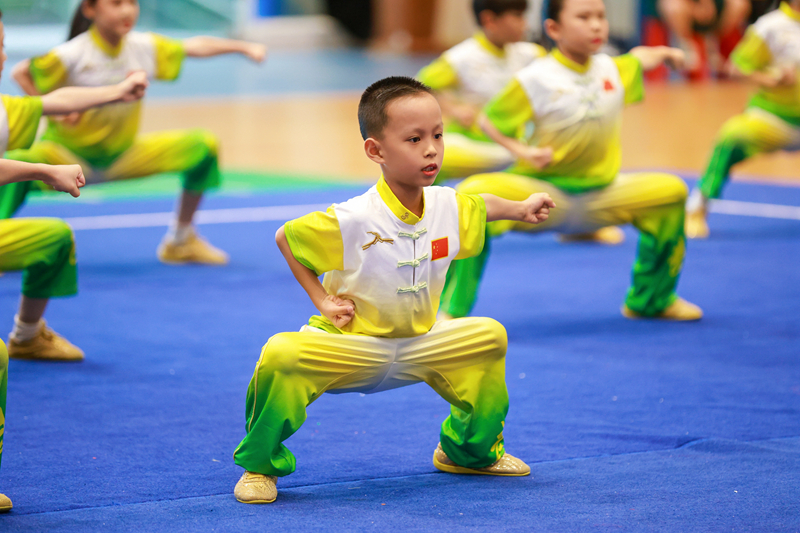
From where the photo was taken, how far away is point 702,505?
2.55m

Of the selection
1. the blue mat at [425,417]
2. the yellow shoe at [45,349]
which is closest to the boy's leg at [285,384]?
the blue mat at [425,417]

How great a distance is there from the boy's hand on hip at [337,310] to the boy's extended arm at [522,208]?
1.50 ft

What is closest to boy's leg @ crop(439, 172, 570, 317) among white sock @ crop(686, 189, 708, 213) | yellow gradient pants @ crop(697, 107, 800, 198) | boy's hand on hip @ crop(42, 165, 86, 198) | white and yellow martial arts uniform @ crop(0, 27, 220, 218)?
white and yellow martial arts uniform @ crop(0, 27, 220, 218)

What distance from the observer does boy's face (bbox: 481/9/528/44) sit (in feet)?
19.0

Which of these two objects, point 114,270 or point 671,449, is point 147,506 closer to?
point 671,449

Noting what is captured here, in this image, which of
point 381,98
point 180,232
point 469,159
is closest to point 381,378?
point 381,98

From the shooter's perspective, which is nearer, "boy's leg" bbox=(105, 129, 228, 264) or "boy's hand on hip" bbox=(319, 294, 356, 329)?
"boy's hand on hip" bbox=(319, 294, 356, 329)

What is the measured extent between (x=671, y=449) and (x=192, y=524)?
137 cm

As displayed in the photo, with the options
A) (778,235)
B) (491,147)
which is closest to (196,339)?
(491,147)

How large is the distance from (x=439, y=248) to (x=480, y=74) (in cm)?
336

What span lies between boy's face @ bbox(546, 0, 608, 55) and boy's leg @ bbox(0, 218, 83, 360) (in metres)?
2.10

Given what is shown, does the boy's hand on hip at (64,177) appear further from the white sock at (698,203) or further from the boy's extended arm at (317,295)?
the white sock at (698,203)

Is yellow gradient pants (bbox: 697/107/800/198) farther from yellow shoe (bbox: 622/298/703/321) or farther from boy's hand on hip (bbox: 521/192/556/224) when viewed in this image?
boy's hand on hip (bbox: 521/192/556/224)

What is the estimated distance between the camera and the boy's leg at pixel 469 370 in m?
2.74
